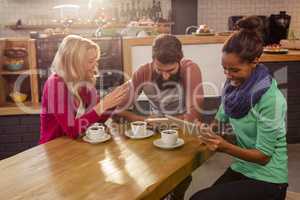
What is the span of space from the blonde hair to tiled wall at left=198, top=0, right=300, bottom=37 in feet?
14.2

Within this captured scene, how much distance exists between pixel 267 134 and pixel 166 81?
1.02 metres

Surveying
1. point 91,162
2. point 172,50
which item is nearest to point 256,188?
point 91,162

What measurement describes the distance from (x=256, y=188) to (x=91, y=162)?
768mm

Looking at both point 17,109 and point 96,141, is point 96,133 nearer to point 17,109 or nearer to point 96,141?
point 96,141

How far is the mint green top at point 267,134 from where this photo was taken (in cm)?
176

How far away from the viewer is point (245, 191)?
1807mm

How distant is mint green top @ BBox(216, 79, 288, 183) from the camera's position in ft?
5.77

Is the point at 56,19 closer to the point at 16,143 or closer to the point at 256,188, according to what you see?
the point at 16,143

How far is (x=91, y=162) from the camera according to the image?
5.75 ft

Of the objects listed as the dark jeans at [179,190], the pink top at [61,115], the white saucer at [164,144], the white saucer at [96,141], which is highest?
the pink top at [61,115]

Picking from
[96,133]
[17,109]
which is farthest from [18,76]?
[96,133]

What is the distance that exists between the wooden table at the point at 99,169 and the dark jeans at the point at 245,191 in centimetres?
15

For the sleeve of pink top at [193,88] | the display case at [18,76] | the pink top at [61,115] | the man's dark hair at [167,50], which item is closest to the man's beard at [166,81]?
the sleeve of pink top at [193,88]

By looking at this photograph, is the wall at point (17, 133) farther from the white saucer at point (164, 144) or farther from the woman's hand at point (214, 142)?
the woman's hand at point (214, 142)
